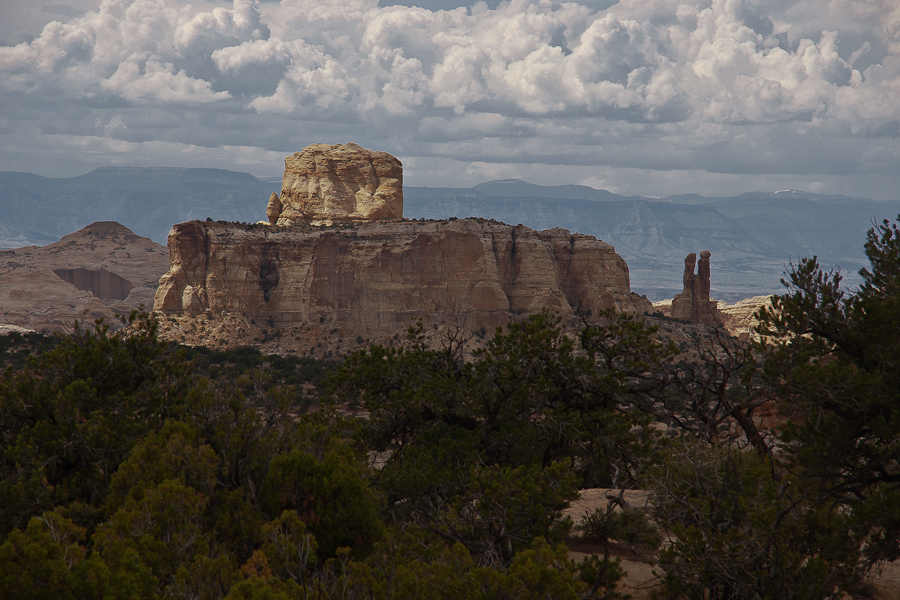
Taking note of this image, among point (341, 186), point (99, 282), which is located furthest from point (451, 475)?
point (99, 282)

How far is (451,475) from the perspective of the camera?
1667cm

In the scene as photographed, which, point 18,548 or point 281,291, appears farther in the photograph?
point 281,291

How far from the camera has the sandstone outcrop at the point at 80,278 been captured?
125 meters

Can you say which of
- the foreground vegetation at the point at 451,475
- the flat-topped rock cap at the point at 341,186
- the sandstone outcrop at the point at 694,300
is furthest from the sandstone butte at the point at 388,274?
the foreground vegetation at the point at 451,475

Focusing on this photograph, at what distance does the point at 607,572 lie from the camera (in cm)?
1181

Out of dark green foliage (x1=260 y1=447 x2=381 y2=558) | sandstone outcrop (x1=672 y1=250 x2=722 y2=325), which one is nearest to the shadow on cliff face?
sandstone outcrop (x1=672 y1=250 x2=722 y2=325)

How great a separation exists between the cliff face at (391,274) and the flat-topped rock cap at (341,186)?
8.10 m

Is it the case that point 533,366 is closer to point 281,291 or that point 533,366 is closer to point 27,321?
point 281,291

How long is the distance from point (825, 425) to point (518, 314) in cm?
6927

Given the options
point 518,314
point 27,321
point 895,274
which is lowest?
point 27,321

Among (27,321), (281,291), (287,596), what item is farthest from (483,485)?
(27,321)

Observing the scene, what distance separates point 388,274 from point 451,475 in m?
68.0

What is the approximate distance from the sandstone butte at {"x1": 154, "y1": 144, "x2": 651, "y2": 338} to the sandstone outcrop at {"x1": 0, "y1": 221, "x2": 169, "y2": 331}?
33.4 metres

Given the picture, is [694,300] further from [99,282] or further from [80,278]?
[80,278]
